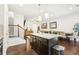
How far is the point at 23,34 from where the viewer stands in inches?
66.7

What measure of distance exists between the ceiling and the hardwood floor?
57 cm

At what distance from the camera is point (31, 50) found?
1698 millimetres

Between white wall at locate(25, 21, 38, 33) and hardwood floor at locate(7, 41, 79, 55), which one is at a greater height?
white wall at locate(25, 21, 38, 33)

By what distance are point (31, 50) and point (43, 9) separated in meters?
0.81

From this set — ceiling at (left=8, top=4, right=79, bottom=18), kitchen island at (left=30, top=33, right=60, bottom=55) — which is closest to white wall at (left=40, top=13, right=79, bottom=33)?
ceiling at (left=8, top=4, right=79, bottom=18)

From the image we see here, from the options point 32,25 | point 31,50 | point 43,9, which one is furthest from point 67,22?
point 31,50

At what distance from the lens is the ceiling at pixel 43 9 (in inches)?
63.0

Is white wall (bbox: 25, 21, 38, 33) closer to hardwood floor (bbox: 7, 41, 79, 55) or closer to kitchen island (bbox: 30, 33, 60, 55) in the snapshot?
kitchen island (bbox: 30, 33, 60, 55)

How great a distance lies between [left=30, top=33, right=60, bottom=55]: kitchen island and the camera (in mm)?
1632

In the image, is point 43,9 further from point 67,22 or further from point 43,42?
point 43,42
